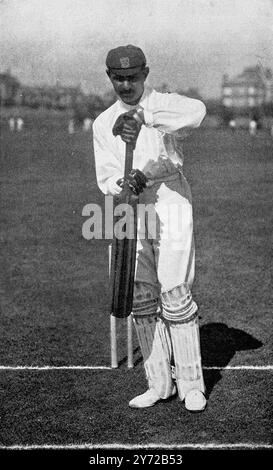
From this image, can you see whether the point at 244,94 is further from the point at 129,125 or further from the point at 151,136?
the point at 129,125

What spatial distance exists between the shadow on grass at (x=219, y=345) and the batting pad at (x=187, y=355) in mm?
455

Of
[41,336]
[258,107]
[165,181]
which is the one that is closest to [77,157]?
[41,336]

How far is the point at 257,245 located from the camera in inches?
469

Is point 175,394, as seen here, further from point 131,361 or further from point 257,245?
point 257,245

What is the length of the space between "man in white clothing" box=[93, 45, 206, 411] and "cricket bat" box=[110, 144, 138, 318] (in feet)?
0.30

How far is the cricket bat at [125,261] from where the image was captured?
504 centimetres

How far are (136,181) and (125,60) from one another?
76 centimetres

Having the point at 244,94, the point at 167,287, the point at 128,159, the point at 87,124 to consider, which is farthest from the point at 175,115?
the point at 244,94

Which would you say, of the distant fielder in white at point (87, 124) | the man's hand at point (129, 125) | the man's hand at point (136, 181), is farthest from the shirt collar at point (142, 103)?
the distant fielder in white at point (87, 124)

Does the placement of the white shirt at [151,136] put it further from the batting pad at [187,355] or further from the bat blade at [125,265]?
the batting pad at [187,355]

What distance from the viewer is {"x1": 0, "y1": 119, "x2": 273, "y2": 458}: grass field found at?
518 cm

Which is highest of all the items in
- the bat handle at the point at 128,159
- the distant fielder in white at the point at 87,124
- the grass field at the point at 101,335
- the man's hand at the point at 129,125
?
the man's hand at the point at 129,125

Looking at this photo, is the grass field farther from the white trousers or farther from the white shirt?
the white shirt

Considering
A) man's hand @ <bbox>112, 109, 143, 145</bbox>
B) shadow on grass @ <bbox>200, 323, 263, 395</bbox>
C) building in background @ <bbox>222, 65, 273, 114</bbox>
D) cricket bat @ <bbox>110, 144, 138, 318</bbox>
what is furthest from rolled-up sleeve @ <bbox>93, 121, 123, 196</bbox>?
building in background @ <bbox>222, 65, 273, 114</bbox>
